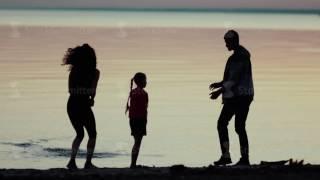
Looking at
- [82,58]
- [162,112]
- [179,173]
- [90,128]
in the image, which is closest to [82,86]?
[82,58]

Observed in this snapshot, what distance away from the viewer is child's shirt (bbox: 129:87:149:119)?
13727 millimetres

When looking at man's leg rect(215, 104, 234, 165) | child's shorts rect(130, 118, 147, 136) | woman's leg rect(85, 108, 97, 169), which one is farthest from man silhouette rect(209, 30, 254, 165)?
woman's leg rect(85, 108, 97, 169)

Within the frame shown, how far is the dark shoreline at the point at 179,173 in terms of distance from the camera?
1252 cm

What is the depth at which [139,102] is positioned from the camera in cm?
1375

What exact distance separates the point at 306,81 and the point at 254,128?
12479mm

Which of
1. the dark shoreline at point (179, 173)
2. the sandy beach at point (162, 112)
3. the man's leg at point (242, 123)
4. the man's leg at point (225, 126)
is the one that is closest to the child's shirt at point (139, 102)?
the dark shoreline at point (179, 173)

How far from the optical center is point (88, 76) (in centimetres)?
1343

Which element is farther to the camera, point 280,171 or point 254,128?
point 254,128

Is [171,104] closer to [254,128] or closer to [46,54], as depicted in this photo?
[254,128]

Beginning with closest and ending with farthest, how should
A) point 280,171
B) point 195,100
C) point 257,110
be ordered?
point 280,171
point 257,110
point 195,100

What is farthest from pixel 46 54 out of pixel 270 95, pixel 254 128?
pixel 254 128

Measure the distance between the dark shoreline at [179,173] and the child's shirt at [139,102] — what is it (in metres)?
0.83

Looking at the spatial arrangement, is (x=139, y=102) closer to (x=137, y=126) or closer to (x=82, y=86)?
(x=137, y=126)

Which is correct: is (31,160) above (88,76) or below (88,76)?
below
